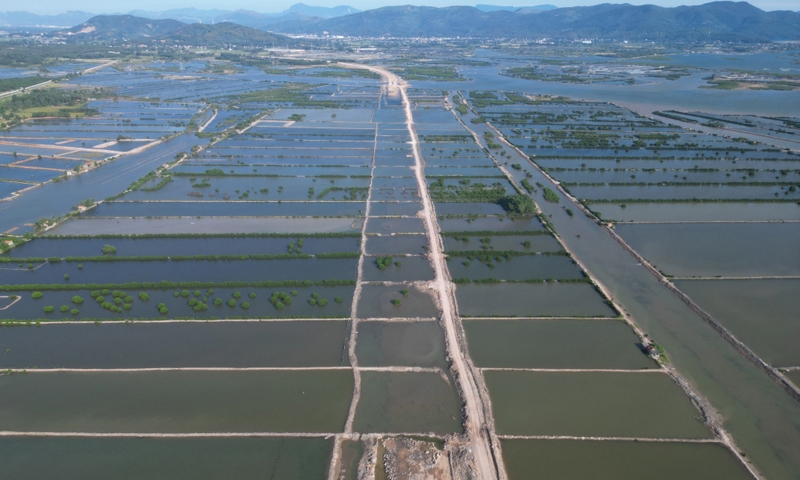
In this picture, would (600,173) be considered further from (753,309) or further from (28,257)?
(28,257)

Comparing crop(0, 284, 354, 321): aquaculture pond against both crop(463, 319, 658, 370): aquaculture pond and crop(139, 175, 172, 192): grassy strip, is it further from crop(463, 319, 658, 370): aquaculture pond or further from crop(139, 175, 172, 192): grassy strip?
crop(139, 175, 172, 192): grassy strip

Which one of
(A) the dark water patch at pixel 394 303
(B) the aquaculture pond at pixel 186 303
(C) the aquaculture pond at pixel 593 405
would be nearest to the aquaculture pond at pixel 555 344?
(C) the aquaculture pond at pixel 593 405

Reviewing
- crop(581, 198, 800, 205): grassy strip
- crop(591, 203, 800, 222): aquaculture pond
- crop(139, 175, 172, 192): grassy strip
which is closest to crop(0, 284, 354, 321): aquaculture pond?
crop(139, 175, 172, 192): grassy strip

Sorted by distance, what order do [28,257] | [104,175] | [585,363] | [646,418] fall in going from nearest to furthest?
1. [646,418]
2. [585,363]
3. [28,257]
4. [104,175]

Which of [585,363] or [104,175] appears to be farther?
[104,175]

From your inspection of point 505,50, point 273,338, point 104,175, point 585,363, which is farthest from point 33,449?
point 505,50

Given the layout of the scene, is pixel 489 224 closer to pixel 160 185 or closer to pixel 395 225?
pixel 395 225
